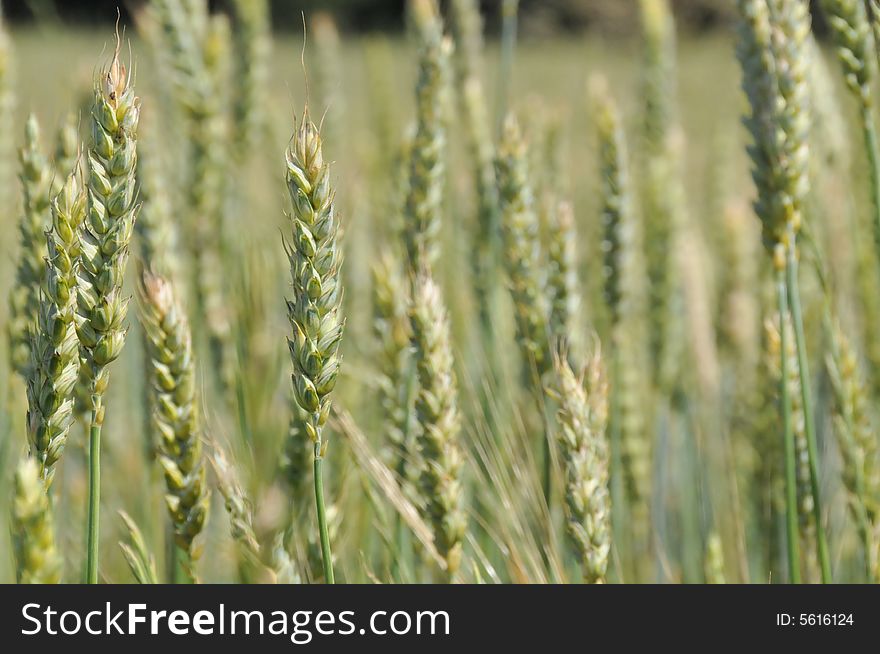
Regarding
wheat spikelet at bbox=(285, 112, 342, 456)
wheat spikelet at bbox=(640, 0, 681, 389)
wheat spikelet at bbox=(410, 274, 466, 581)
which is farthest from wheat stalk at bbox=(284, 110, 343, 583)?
wheat spikelet at bbox=(640, 0, 681, 389)

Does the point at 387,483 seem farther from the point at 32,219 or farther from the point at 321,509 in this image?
the point at 32,219

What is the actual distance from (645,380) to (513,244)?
1.80ft

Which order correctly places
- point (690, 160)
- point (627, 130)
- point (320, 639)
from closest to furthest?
1. point (320, 639)
2. point (627, 130)
3. point (690, 160)

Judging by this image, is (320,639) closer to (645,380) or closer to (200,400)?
(200,400)

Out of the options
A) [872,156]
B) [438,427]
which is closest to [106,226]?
[438,427]

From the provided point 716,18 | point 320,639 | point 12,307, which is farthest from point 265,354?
point 716,18

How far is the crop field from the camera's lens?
0.42m

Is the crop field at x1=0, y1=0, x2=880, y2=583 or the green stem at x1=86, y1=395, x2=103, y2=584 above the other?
the crop field at x1=0, y1=0, x2=880, y2=583

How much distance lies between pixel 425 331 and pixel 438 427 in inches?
2.2

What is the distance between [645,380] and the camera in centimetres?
122

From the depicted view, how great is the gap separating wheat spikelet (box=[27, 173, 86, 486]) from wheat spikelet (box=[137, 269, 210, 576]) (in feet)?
0.20

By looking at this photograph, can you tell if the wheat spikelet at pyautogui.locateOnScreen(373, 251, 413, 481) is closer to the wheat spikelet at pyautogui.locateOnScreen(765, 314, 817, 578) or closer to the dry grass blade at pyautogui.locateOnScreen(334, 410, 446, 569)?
the dry grass blade at pyautogui.locateOnScreen(334, 410, 446, 569)

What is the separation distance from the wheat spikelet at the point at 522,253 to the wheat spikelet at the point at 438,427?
145 mm

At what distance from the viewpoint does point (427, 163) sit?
76 cm
